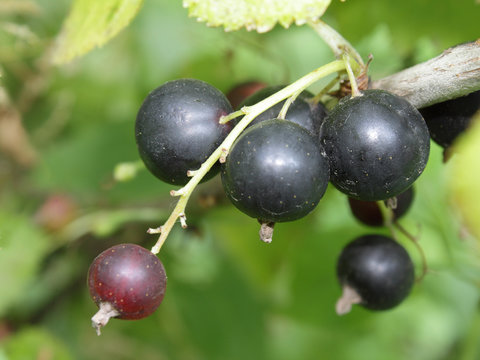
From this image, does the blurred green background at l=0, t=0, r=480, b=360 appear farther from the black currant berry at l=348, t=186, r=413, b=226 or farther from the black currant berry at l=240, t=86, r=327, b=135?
the black currant berry at l=240, t=86, r=327, b=135

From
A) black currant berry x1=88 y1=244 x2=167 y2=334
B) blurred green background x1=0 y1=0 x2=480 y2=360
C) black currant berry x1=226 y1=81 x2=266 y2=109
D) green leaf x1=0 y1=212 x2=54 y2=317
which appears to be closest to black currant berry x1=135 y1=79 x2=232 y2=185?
black currant berry x1=88 y1=244 x2=167 y2=334

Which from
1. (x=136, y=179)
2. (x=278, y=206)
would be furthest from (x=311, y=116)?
(x=136, y=179)

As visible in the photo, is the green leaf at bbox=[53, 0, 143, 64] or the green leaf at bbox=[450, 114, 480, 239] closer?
the green leaf at bbox=[450, 114, 480, 239]

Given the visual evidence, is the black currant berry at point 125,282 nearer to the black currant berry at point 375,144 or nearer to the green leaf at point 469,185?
the black currant berry at point 375,144

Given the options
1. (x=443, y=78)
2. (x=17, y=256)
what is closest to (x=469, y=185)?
(x=443, y=78)

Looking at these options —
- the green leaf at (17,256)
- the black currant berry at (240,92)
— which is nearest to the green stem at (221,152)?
the black currant berry at (240,92)

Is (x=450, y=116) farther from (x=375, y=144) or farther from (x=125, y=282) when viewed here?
(x=125, y=282)
